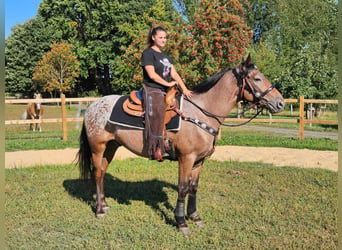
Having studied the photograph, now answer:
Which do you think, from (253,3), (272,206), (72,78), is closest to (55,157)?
(272,206)

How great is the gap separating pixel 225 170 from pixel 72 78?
27.6 meters

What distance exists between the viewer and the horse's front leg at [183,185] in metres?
3.81

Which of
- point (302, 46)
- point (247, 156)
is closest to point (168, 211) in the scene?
point (247, 156)

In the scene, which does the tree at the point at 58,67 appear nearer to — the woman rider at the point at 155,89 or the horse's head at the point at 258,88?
the woman rider at the point at 155,89

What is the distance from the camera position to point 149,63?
371 cm

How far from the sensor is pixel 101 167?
4.66 meters

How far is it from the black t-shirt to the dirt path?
4508mm

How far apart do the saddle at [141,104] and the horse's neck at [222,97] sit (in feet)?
1.28

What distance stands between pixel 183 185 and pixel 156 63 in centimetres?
167

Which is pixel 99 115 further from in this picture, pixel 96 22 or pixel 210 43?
pixel 96 22

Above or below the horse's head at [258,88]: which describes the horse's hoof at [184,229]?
below

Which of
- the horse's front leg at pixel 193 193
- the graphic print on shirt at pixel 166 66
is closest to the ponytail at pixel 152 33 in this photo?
the graphic print on shirt at pixel 166 66

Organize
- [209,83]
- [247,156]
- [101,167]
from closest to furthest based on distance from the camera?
[209,83], [101,167], [247,156]

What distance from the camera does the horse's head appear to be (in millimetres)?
3668
